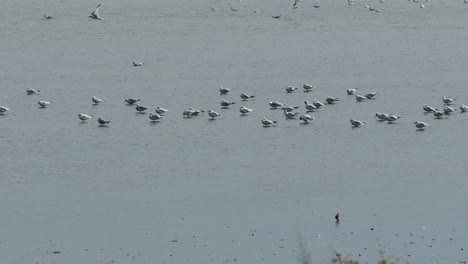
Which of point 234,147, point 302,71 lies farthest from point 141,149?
point 302,71

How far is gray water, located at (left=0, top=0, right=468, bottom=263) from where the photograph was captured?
99.0 ft

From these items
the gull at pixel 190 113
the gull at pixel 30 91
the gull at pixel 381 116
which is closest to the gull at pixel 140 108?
the gull at pixel 190 113

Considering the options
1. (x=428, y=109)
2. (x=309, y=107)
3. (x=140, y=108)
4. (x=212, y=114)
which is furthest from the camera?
(x=140, y=108)

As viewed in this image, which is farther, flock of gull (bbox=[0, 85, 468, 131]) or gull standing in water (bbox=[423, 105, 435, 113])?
gull standing in water (bbox=[423, 105, 435, 113])

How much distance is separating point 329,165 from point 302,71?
21500mm

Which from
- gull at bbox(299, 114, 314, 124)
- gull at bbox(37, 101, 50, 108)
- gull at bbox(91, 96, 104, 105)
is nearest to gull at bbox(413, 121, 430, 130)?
gull at bbox(299, 114, 314, 124)

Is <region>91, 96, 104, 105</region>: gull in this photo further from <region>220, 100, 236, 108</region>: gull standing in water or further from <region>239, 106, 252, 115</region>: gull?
<region>239, 106, 252, 115</region>: gull

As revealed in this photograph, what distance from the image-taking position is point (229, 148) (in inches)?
1676

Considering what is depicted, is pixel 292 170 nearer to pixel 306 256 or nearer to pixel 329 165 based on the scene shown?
pixel 329 165

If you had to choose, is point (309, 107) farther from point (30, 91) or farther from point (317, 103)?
point (30, 91)

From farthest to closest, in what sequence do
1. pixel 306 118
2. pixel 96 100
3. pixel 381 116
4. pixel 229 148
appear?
pixel 96 100, pixel 306 118, pixel 381 116, pixel 229 148

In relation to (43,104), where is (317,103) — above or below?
above

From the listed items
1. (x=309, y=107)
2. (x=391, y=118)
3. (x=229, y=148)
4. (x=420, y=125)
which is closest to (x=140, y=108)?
(x=309, y=107)

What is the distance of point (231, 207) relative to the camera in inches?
1320
